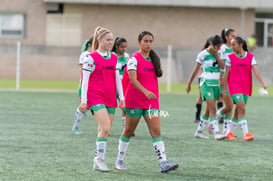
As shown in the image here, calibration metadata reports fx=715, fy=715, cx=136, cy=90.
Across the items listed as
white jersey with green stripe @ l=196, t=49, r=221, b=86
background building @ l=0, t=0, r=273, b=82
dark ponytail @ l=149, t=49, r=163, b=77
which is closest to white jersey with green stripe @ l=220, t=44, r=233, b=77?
white jersey with green stripe @ l=196, t=49, r=221, b=86

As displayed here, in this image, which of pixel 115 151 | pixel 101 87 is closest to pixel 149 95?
pixel 101 87

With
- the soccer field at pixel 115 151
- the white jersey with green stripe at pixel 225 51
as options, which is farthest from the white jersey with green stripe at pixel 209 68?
the soccer field at pixel 115 151

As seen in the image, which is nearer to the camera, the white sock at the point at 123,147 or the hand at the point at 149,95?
the hand at the point at 149,95

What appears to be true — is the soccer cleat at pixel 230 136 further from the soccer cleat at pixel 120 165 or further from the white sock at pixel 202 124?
the soccer cleat at pixel 120 165

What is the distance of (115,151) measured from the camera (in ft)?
35.3

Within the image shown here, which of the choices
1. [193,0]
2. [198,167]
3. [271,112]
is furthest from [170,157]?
[193,0]

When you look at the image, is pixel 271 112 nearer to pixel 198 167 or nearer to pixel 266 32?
pixel 198 167

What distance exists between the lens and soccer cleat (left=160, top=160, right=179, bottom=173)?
8.59 meters

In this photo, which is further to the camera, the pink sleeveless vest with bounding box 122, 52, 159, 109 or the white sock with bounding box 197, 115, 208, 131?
the white sock with bounding box 197, 115, 208, 131

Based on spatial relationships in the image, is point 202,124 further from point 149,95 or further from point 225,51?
point 149,95

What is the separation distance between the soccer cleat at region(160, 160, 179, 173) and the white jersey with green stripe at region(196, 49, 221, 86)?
4311 mm

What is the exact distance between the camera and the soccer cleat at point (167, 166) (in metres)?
8.59

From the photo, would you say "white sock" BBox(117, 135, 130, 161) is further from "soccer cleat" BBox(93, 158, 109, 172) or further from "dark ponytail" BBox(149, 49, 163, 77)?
"dark ponytail" BBox(149, 49, 163, 77)

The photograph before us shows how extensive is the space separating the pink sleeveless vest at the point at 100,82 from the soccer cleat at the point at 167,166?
104 cm
